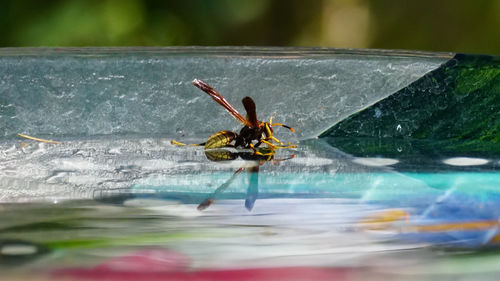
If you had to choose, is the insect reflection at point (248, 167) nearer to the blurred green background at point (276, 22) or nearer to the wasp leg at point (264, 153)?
the wasp leg at point (264, 153)

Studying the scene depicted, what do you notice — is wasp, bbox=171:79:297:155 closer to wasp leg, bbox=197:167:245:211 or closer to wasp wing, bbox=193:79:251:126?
wasp wing, bbox=193:79:251:126

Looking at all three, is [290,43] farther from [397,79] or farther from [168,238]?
[168,238]

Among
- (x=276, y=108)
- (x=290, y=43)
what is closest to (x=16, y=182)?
(x=276, y=108)

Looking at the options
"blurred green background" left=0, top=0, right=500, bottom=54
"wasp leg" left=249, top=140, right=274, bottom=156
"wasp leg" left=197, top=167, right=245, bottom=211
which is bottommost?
"wasp leg" left=197, top=167, right=245, bottom=211

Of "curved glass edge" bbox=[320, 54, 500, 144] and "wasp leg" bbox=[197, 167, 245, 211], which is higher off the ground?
"curved glass edge" bbox=[320, 54, 500, 144]

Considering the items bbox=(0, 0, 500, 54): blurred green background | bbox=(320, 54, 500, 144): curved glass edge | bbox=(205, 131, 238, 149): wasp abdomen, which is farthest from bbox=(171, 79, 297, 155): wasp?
bbox=(0, 0, 500, 54): blurred green background

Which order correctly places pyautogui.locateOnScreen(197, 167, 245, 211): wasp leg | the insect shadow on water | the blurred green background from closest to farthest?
pyautogui.locateOnScreen(197, 167, 245, 211): wasp leg → the insect shadow on water → the blurred green background

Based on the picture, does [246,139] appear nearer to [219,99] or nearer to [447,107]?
[219,99]

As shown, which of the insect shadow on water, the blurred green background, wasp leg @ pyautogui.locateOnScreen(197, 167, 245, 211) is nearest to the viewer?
wasp leg @ pyautogui.locateOnScreen(197, 167, 245, 211)
